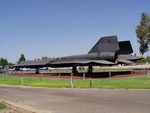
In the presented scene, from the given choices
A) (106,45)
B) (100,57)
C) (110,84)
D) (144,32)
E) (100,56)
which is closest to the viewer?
(110,84)

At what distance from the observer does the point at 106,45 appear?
45438 mm

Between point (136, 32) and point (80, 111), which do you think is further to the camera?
point (136, 32)

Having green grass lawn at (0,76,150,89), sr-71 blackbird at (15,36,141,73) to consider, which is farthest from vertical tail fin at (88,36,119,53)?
green grass lawn at (0,76,150,89)

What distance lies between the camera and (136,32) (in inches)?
2446

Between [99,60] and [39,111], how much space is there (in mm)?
31763

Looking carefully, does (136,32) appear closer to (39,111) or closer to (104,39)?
(104,39)

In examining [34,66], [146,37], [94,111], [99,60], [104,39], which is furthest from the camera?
[146,37]

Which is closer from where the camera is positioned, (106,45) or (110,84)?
(110,84)

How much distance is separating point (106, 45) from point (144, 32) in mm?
18190

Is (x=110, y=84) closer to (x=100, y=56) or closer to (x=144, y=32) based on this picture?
(x=100, y=56)

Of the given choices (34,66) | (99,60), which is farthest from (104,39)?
(34,66)

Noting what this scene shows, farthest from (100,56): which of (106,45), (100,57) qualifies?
(106,45)

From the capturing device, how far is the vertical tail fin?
→ 44.5 m

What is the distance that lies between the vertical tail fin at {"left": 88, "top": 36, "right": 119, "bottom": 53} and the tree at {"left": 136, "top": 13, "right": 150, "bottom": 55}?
1741 cm
